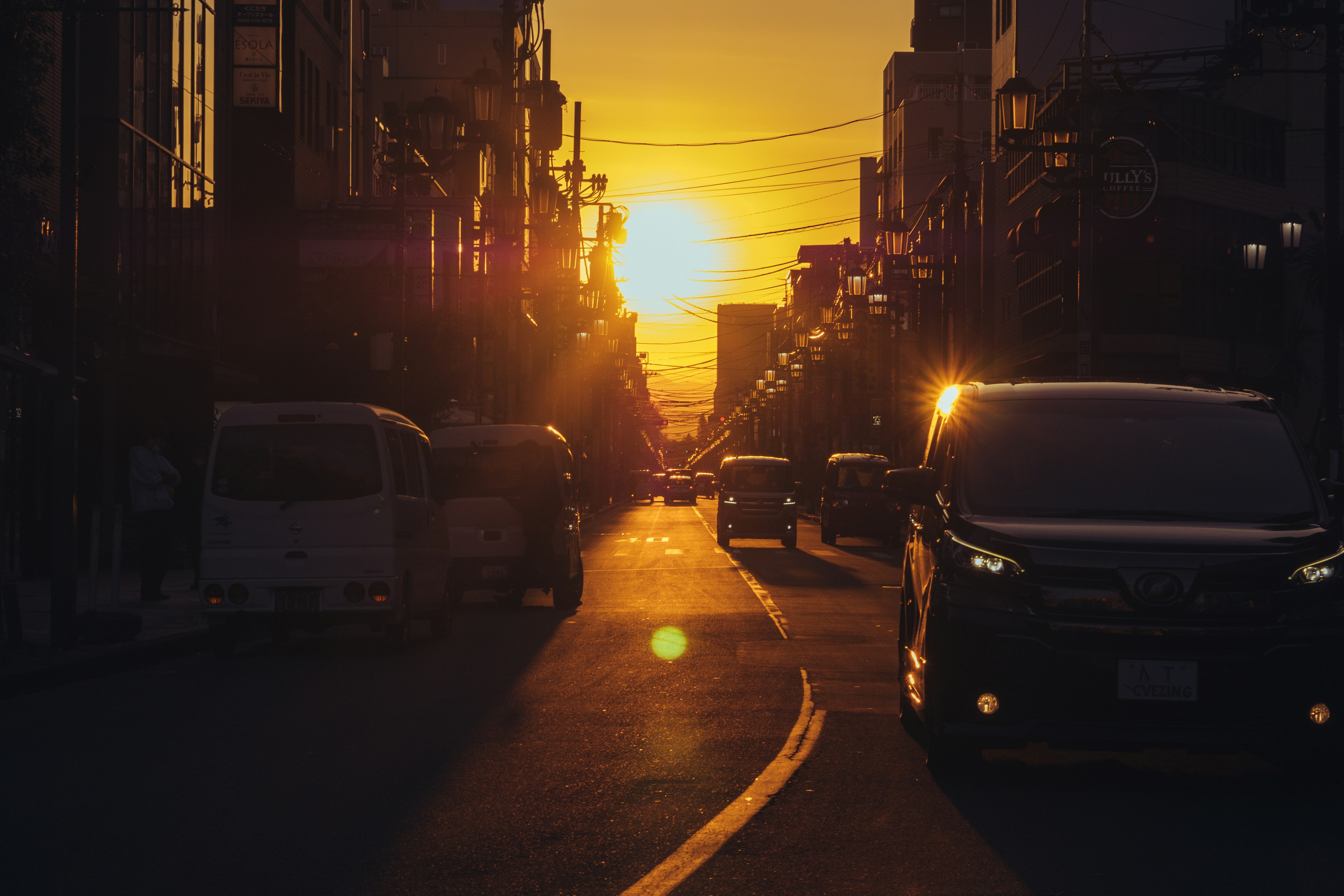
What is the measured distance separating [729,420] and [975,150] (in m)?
112

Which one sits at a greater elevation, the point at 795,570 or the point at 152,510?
the point at 152,510

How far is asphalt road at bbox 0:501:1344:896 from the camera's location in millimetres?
6094

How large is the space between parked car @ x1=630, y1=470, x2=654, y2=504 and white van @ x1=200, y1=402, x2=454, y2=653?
329ft

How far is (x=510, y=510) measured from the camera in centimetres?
1919

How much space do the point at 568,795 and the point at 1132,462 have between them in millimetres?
3648

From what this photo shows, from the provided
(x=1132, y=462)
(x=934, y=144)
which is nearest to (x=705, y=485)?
(x=934, y=144)

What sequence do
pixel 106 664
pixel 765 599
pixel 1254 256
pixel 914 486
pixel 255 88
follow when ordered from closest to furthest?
pixel 914 486 < pixel 106 664 < pixel 765 599 < pixel 1254 256 < pixel 255 88

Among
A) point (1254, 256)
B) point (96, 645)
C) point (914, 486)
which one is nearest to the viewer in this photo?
point (914, 486)

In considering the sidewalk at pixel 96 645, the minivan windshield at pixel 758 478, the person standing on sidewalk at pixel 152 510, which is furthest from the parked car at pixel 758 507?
the person standing on sidewalk at pixel 152 510

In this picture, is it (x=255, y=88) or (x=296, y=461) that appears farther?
(x=255, y=88)

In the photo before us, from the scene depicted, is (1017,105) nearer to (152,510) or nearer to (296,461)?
(152,510)

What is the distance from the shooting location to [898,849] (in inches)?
257

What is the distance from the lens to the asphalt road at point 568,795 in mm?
6094

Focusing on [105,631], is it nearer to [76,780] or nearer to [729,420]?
[76,780]
